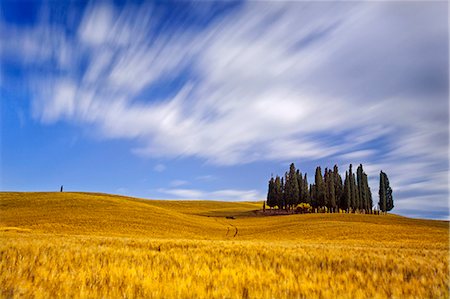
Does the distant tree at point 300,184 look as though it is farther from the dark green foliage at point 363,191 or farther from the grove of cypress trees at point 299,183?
Result: the dark green foliage at point 363,191

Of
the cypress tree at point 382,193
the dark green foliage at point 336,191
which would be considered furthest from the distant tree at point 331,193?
the cypress tree at point 382,193

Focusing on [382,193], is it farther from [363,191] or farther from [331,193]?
[331,193]

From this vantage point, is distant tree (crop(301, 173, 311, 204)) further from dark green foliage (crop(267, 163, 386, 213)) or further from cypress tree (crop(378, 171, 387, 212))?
cypress tree (crop(378, 171, 387, 212))

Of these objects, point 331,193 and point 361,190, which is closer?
point 331,193

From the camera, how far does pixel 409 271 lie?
8.77 meters

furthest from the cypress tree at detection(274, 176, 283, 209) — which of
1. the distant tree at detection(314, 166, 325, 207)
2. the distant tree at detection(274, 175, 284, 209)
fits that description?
the distant tree at detection(314, 166, 325, 207)

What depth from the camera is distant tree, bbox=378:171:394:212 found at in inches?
3912

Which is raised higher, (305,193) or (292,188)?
(292,188)

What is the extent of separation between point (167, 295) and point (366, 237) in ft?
133

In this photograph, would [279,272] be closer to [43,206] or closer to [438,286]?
[438,286]

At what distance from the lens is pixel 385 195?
3944 inches

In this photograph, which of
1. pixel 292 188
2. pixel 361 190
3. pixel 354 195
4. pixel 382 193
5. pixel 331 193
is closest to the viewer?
pixel 331 193

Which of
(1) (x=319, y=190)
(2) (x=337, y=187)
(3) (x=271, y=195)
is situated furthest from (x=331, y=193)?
(3) (x=271, y=195)

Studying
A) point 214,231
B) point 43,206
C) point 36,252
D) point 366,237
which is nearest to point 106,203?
point 43,206
